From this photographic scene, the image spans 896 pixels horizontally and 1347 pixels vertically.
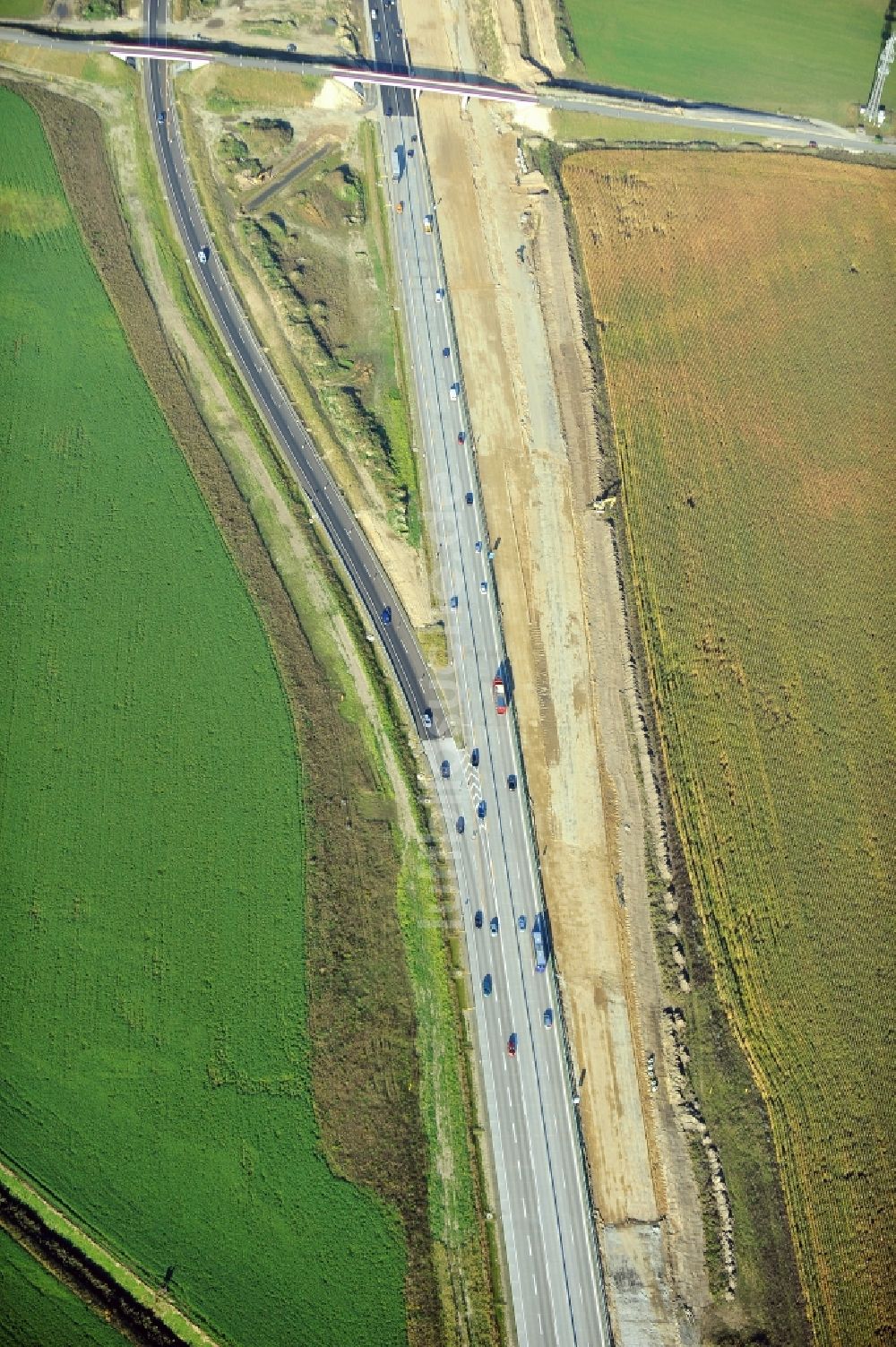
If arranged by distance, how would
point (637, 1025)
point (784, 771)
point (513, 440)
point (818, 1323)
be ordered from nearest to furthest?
point (818, 1323) < point (637, 1025) < point (784, 771) < point (513, 440)

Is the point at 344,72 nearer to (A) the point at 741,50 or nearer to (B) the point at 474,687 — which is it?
(A) the point at 741,50

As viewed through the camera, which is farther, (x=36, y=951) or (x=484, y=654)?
(x=484, y=654)

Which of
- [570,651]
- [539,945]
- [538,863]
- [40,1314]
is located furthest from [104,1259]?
[570,651]

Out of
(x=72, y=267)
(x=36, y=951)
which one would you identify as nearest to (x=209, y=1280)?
(x=36, y=951)

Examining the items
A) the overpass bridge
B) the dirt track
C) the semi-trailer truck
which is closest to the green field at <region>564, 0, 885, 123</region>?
the dirt track

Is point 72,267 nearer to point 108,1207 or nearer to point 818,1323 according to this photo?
point 108,1207

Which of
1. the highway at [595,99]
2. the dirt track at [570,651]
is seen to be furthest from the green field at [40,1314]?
the highway at [595,99]
